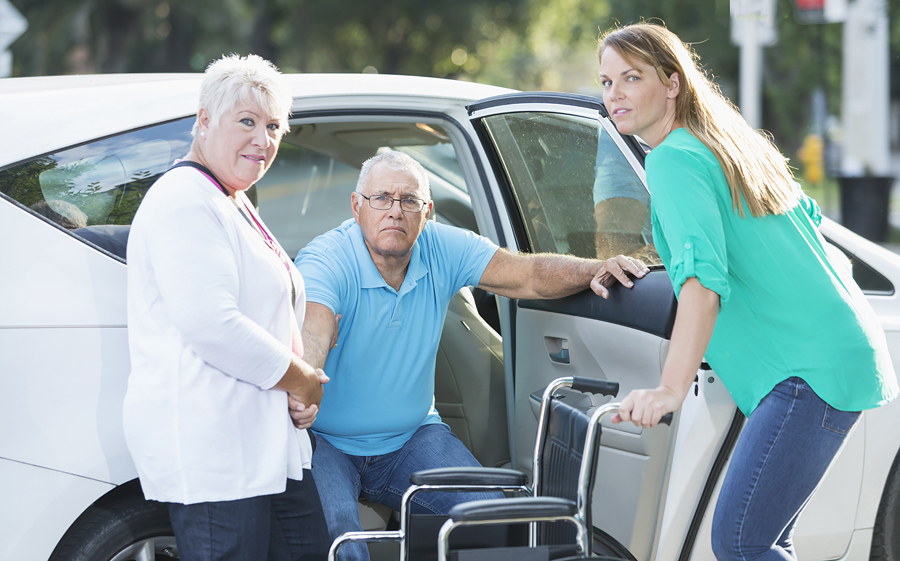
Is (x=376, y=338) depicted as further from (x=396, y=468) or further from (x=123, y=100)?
(x=123, y=100)

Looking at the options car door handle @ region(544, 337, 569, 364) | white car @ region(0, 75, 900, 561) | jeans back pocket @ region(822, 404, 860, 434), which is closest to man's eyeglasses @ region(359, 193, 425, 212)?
white car @ region(0, 75, 900, 561)

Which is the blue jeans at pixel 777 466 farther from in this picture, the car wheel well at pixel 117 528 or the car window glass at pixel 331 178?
the car window glass at pixel 331 178

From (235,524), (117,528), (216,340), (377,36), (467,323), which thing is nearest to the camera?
(216,340)

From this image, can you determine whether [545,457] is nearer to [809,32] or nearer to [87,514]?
[87,514]

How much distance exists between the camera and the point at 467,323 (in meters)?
3.67

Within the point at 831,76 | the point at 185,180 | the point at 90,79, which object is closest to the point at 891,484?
the point at 185,180

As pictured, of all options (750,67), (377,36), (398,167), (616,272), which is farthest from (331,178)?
(377,36)

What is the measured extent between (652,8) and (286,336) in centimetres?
1913

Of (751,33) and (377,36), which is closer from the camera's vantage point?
(751,33)

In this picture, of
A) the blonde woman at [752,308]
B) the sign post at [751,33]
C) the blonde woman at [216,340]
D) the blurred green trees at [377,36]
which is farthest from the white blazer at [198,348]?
the blurred green trees at [377,36]

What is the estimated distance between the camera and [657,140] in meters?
2.28

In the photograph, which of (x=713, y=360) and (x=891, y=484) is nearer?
(x=713, y=360)

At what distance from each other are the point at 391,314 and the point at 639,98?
3.85 feet

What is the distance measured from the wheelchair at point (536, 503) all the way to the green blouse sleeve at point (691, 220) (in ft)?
1.12
